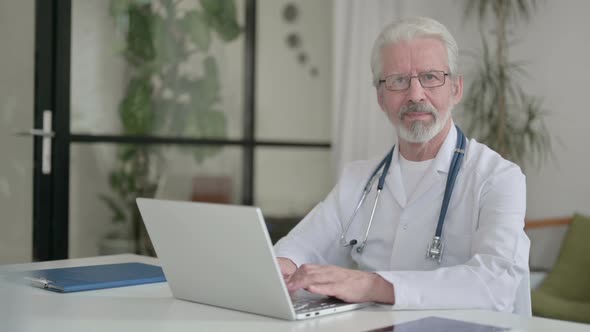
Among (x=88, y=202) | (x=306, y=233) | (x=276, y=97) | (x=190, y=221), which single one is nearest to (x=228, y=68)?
(x=276, y=97)

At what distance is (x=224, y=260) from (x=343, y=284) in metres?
0.25

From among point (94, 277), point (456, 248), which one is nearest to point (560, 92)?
point (456, 248)

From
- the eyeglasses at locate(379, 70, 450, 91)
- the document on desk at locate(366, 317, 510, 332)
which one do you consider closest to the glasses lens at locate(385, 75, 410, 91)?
the eyeglasses at locate(379, 70, 450, 91)

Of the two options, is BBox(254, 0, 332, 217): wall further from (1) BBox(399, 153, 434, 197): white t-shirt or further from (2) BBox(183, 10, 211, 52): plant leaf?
(1) BBox(399, 153, 434, 197): white t-shirt

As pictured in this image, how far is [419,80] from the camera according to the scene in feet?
6.99

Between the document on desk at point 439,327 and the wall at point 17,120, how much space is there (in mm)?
2812

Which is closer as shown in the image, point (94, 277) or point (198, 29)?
point (94, 277)

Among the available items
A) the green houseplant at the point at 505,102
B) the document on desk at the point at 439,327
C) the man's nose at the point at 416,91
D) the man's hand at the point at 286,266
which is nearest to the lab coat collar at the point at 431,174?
the man's nose at the point at 416,91

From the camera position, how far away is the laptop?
1.40 meters

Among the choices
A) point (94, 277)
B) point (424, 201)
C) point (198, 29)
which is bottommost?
point (94, 277)

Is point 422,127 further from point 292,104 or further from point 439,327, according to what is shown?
point 292,104

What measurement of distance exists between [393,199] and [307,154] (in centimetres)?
316

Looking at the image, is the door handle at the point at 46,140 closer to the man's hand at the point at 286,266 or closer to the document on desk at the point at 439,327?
the man's hand at the point at 286,266

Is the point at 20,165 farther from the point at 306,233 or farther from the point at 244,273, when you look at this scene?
the point at 244,273
